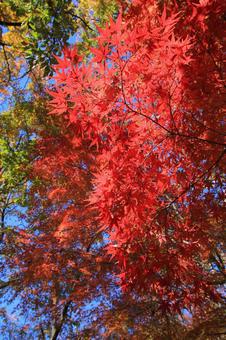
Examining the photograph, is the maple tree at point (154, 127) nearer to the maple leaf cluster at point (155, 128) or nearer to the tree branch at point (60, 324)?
the maple leaf cluster at point (155, 128)

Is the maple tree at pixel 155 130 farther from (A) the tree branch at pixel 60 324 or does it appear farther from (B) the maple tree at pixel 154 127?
(A) the tree branch at pixel 60 324

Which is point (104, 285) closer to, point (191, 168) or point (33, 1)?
point (191, 168)

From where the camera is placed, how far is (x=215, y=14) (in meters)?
3.76

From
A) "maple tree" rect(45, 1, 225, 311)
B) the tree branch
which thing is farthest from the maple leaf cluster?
the tree branch

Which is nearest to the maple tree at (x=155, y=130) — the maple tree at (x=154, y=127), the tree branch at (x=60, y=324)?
the maple tree at (x=154, y=127)

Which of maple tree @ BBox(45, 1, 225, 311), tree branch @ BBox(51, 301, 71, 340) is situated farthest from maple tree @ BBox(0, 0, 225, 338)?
tree branch @ BBox(51, 301, 71, 340)

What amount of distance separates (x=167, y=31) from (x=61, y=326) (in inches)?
295

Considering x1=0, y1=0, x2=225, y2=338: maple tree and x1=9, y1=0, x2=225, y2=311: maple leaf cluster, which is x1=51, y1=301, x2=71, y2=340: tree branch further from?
x1=9, y1=0, x2=225, y2=311: maple leaf cluster

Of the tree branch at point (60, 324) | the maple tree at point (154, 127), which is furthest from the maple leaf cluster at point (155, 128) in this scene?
the tree branch at point (60, 324)

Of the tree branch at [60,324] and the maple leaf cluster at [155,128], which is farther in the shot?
the tree branch at [60,324]

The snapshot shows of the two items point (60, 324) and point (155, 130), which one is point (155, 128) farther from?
point (60, 324)

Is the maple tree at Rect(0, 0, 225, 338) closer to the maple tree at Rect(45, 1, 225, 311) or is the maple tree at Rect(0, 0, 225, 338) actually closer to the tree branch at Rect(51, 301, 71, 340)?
the maple tree at Rect(45, 1, 225, 311)

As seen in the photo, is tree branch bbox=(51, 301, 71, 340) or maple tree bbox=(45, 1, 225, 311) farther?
tree branch bbox=(51, 301, 71, 340)

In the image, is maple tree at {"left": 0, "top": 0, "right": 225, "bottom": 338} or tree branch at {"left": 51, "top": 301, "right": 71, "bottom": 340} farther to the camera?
tree branch at {"left": 51, "top": 301, "right": 71, "bottom": 340}
